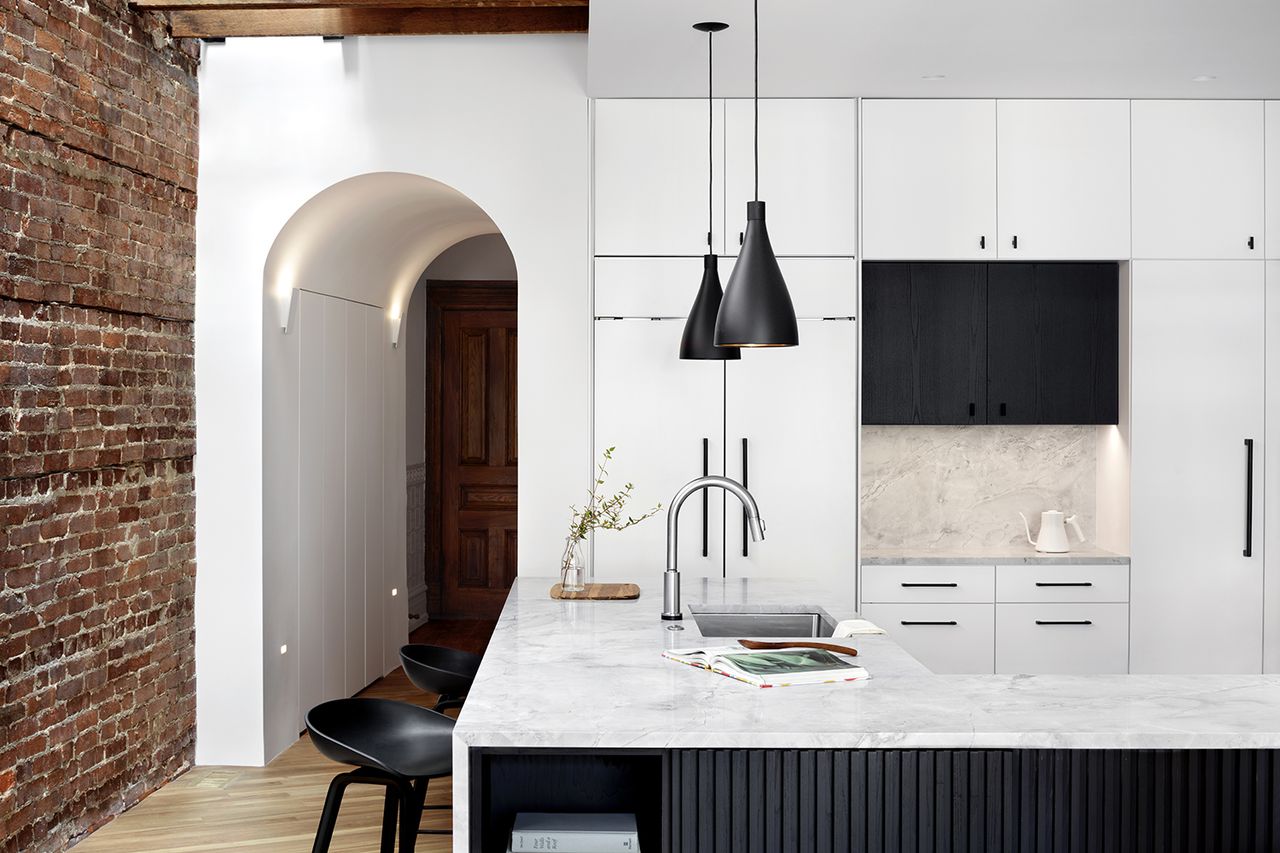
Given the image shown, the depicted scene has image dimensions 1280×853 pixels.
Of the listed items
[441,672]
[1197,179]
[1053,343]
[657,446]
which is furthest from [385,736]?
[1197,179]

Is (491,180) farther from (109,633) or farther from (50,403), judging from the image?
Result: (109,633)

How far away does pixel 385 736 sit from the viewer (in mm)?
2945

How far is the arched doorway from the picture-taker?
4.84 m

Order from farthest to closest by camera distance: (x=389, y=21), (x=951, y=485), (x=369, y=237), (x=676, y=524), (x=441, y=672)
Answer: (x=369, y=237) < (x=951, y=485) < (x=389, y=21) < (x=441, y=672) < (x=676, y=524)

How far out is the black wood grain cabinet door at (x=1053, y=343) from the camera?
4742mm

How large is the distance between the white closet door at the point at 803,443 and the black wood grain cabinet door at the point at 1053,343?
65 centimetres

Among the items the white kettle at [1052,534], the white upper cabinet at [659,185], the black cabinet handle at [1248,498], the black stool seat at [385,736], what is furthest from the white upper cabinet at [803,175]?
the black stool seat at [385,736]

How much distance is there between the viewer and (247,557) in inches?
184

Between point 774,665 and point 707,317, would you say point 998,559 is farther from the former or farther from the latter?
point 774,665

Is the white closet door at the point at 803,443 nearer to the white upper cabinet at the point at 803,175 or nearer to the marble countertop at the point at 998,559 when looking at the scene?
the marble countertop at the point at 998,559

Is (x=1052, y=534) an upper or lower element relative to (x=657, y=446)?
lower

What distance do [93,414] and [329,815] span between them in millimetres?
1993

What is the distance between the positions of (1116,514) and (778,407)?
1525 mm

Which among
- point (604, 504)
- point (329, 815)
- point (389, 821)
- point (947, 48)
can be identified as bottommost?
point (389, 821)
